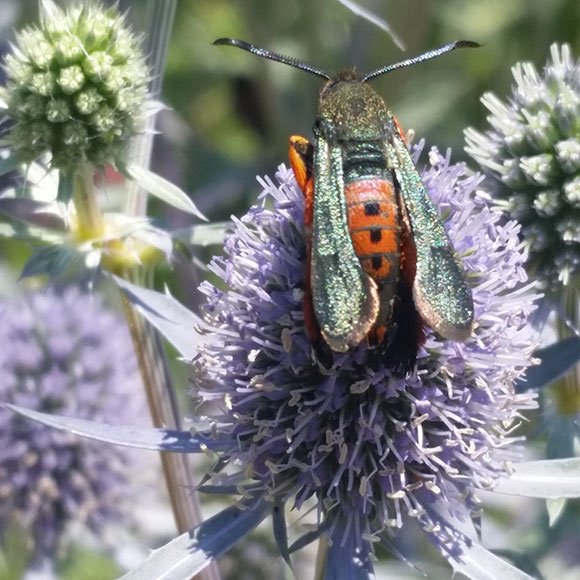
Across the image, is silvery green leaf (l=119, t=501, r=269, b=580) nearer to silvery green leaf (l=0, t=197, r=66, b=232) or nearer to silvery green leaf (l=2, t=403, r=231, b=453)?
silvery green leaf (l=2, t=403, r=231, b=453)

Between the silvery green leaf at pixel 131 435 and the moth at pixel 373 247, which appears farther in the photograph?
the silvery green leaf at pixel 131 435

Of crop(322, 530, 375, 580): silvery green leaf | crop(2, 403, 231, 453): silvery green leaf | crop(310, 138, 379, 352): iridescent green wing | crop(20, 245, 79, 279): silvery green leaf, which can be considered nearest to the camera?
crop(310, 138, 379, 352): iridescent green wing

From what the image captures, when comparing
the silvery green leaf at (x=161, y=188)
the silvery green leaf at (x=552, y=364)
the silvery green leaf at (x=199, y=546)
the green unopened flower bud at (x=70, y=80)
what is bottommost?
the silvery green leaf at (x=199, y=546)

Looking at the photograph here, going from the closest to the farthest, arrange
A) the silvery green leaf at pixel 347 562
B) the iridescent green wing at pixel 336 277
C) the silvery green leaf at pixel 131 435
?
the iridescent green wing at pixel 336 277 → the silvery green leaf at pixel 131 435 → the silvery green leaf at pixel 347 562

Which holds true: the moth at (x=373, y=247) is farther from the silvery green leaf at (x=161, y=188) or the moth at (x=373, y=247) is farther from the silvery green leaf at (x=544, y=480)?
the silvery green leaf at (x=544, y=480)

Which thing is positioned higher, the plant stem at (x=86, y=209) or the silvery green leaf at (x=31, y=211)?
the silvery green leaf at (x=31, y=211)

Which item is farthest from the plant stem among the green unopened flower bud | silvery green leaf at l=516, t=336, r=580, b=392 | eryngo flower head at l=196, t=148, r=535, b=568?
silvery green leaf at l=516, t=336, r=580, b=392

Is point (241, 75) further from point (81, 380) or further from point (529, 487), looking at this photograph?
point (529, 487)

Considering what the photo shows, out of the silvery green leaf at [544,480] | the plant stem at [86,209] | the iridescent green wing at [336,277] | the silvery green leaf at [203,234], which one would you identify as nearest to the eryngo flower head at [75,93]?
the plant stem at [86,209]
